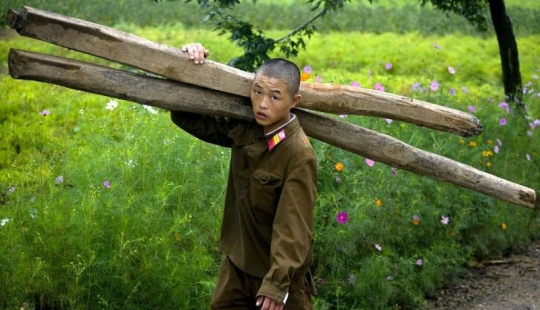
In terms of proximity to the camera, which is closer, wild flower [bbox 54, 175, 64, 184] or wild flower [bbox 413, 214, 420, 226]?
wild flower [bbox 54, 175, 64, 184]

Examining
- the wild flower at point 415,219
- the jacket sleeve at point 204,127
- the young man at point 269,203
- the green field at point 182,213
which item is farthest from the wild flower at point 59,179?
the wild flower at point 415,219

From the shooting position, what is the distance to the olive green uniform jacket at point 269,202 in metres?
3.44

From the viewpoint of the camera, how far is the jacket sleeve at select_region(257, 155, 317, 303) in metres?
3.39

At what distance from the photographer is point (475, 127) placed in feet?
13.7

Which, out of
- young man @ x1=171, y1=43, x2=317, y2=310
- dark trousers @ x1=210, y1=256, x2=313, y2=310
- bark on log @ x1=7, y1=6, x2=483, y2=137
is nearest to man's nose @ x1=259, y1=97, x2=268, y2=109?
young man @ x1=171, y1=43, x2=317, y2=310

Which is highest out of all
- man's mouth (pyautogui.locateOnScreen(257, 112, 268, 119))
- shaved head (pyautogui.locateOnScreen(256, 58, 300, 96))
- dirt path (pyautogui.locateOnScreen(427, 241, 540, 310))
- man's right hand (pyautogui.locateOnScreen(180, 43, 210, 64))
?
shaved head (pyautogui.locateOnScreen(256, 58, 300, 96))

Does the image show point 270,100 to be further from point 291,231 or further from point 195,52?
point 291,231

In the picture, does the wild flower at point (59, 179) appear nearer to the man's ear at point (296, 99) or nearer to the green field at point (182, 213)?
the green field at point (182, 213)

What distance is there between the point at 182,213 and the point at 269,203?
6.22 ft

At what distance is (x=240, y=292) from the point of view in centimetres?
373

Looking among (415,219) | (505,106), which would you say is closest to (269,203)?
(415,219)

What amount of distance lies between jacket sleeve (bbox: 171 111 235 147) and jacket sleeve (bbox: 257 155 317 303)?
0.51 m

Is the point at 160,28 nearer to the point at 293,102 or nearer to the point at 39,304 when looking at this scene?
the point at 39,304

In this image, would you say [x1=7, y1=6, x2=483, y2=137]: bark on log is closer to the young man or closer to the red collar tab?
the young man
